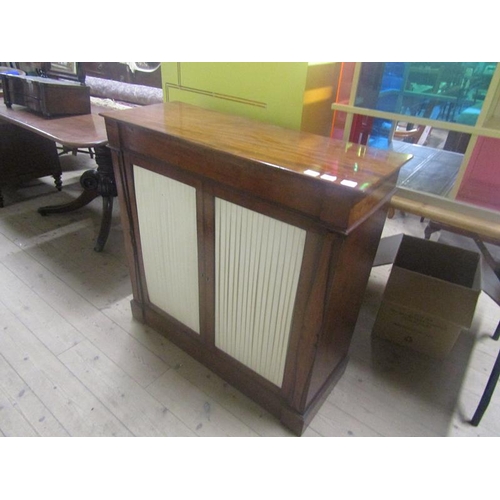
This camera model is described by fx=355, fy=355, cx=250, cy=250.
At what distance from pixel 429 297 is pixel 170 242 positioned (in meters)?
1.14

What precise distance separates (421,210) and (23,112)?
253 centimetres

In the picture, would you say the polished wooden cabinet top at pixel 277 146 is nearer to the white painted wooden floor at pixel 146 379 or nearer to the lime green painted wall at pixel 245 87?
the lime green painted wall at pixel 245 87

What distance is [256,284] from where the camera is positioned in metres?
1.21

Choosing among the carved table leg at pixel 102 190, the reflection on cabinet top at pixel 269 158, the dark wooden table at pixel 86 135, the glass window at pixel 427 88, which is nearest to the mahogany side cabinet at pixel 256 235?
the reflection on cabinet top at pixel 269 158

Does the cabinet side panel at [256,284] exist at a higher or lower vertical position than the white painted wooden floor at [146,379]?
higher

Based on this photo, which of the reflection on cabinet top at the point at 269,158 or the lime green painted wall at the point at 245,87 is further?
the lime green painted wall at the point at 245,87

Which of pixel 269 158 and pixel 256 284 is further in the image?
pixel 256 284

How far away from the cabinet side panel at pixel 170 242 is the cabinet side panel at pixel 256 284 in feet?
0.45

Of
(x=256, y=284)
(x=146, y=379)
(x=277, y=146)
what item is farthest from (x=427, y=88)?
(x=146, y=379)

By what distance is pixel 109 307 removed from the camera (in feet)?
6.37

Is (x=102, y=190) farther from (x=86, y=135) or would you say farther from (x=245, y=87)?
(x=245, y=87)

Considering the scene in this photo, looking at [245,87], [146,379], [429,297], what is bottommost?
[146,379]

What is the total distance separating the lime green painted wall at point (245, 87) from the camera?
1297 millimetres

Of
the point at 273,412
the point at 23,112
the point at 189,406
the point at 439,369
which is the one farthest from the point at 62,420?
the point at 23,112
